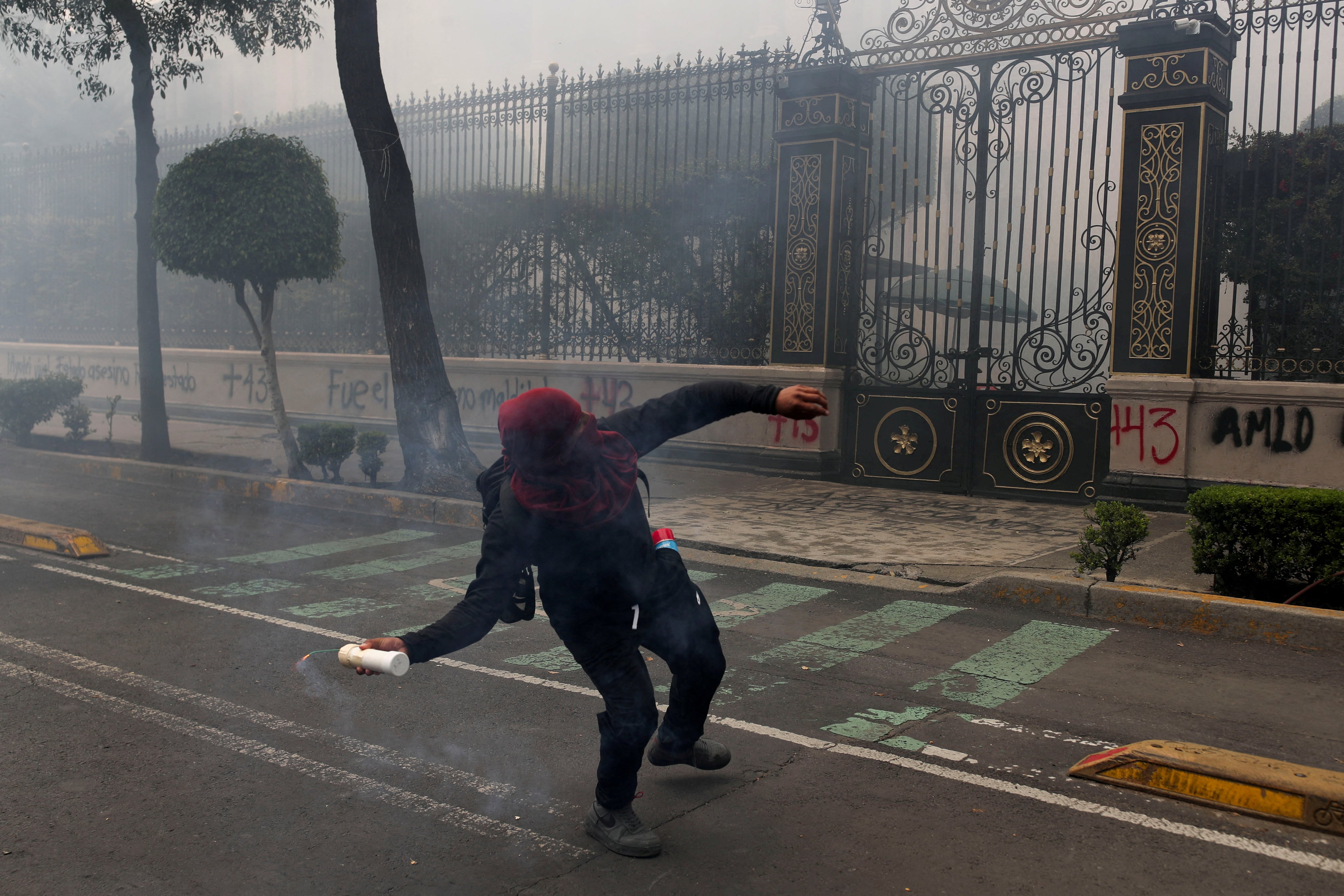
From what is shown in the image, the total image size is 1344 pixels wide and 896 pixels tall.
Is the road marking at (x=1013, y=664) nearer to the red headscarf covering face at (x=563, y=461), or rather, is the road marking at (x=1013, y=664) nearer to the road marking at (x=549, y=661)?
the road marking at (x=549, y=661)

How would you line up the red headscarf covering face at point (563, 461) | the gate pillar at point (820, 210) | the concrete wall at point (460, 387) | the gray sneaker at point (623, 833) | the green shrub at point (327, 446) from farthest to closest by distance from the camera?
the concrete wall at point (460, 387) < the gate pillar at point (820, 210) < the green shrub at point (327, 446) < the gray sneaker at point (623, 833) < the red headscarf covering face at point (563, 461)

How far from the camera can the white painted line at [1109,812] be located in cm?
333

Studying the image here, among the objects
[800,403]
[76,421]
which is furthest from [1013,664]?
[76,421]

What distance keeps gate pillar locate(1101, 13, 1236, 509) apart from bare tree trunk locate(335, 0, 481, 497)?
19.6ft

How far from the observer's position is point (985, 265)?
11.2m

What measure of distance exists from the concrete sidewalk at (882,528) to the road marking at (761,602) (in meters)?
0.61

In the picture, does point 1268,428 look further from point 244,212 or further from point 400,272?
point 244,212

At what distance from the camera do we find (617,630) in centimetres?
337

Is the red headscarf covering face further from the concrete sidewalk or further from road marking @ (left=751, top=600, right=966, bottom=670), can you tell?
the concrete sidewalk

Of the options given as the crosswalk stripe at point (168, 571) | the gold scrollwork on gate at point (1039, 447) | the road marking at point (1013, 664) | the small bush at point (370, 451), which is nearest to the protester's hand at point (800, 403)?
the road marking at point (1013, 664)

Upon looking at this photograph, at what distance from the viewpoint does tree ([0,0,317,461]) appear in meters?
12.9

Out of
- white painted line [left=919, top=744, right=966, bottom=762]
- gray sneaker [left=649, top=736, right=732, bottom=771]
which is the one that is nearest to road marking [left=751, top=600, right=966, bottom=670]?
white painted line [left=919, top=744, right=966, bottom=762]

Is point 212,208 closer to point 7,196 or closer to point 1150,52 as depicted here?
point 1150,52

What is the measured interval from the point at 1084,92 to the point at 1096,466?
138 inches
